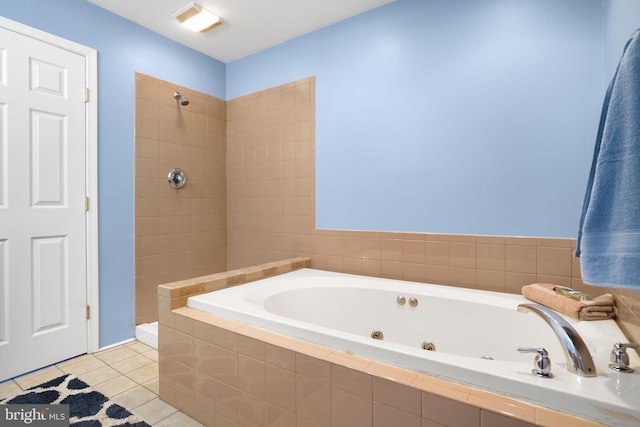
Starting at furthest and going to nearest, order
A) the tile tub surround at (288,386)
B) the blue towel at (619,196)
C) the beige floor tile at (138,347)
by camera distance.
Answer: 1. the beige floor tile at (138,347)
2. the tile tub surround at (288,386)
3. the blue towel at (619,196)

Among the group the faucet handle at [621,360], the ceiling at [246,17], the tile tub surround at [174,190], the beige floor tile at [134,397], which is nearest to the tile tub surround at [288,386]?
the beige floor tile at [134,397]

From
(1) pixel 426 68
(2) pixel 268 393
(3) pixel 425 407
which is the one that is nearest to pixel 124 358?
(2) pixel 268 393

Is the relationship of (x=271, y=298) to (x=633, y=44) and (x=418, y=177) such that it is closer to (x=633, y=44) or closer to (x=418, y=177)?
(x=418, y=177)

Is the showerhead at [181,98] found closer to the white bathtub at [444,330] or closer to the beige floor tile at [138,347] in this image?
the white bathtub at [444,330]

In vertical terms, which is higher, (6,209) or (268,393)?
(6,209)

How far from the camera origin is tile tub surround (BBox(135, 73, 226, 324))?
2512 millimetres

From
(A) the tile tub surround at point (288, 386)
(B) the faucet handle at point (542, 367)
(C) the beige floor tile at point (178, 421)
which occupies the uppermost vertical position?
(B) the faucet handle at point (542, 367)

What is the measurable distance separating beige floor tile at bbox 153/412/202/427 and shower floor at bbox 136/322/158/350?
926mm

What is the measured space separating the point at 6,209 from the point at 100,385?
116cm

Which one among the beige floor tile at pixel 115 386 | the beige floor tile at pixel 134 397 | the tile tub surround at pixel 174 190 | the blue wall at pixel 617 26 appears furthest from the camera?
the tile tub surround at pixel 174 190

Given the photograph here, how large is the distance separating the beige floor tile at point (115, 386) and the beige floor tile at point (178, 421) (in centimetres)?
43

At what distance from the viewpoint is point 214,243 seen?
3082 mm

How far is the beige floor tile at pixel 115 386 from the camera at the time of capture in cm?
175

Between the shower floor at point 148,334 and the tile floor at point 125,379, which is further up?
the shower floor at point 148,334
